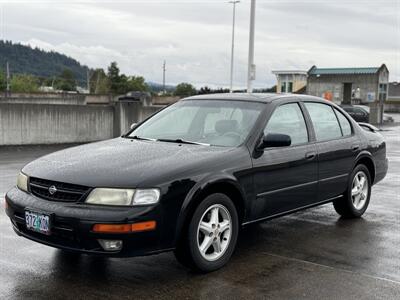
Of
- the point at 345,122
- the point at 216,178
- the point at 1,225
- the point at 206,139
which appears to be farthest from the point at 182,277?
the point at 345,122

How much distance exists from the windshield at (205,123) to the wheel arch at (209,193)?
48 centimetres

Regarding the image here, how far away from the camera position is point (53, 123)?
52.2 ft

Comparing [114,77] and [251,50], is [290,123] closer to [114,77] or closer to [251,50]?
[251,50]

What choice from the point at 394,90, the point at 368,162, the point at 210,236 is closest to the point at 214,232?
the point at 210,236

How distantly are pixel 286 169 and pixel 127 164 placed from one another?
70.3 inches

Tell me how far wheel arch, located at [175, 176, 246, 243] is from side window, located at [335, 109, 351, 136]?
2.32 metres

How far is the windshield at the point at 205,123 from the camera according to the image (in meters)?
5.31

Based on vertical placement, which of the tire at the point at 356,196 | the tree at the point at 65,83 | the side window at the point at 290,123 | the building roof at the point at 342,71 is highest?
the building roof at the point at 342,71

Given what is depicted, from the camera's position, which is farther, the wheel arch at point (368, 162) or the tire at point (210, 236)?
the wheel arch at point (368, 162)

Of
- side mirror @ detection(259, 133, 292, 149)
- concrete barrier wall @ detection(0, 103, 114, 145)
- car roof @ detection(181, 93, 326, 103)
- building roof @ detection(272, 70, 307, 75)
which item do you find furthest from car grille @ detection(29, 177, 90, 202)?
building roof @ detection(272, 70, 307, 75)

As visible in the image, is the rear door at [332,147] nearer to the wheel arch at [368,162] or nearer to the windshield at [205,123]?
the wheel arch at [368,162]

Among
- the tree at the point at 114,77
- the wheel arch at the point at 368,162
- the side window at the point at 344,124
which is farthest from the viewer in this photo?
the tree at the point at 114,77

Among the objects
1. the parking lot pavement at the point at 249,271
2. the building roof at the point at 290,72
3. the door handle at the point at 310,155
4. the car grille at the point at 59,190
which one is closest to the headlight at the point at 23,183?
the car grille at the point at 59,190

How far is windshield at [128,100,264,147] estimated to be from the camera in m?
5.31
